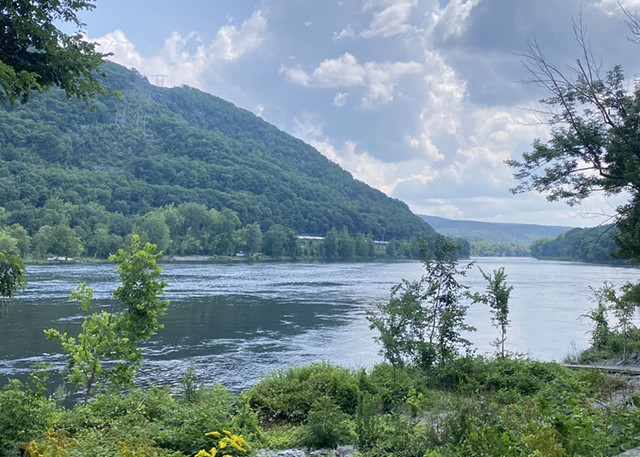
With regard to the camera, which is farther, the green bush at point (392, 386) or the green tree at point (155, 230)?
the green tree at point (155, 230)

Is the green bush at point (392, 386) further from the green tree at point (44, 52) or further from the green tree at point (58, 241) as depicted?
the green tree at point (58, 241)

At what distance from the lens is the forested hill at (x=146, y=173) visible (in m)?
114

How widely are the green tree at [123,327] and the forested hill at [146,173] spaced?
93.3m

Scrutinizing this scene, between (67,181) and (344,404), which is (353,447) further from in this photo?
(67,181)

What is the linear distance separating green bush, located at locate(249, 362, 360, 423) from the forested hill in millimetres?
93090

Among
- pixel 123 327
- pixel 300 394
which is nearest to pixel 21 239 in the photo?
pixel 123 327

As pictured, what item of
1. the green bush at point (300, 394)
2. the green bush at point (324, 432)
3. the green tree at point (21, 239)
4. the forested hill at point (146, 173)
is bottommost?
the green bush at point (300, 394)

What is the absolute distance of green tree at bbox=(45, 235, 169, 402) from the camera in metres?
8.73

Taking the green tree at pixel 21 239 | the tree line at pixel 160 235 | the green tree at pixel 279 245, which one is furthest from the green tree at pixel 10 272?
the green tree at pixel 279 245

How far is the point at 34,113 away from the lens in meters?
130

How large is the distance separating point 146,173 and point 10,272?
150558 mm

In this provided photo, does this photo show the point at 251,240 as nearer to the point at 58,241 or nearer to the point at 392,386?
the point at 58,241

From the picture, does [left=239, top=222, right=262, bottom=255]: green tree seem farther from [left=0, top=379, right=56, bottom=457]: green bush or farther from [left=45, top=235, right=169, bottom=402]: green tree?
[left=0, top=379, right=56, bottom=457]: green bush

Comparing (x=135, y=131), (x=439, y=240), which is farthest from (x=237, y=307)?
(x=135, y=131)
